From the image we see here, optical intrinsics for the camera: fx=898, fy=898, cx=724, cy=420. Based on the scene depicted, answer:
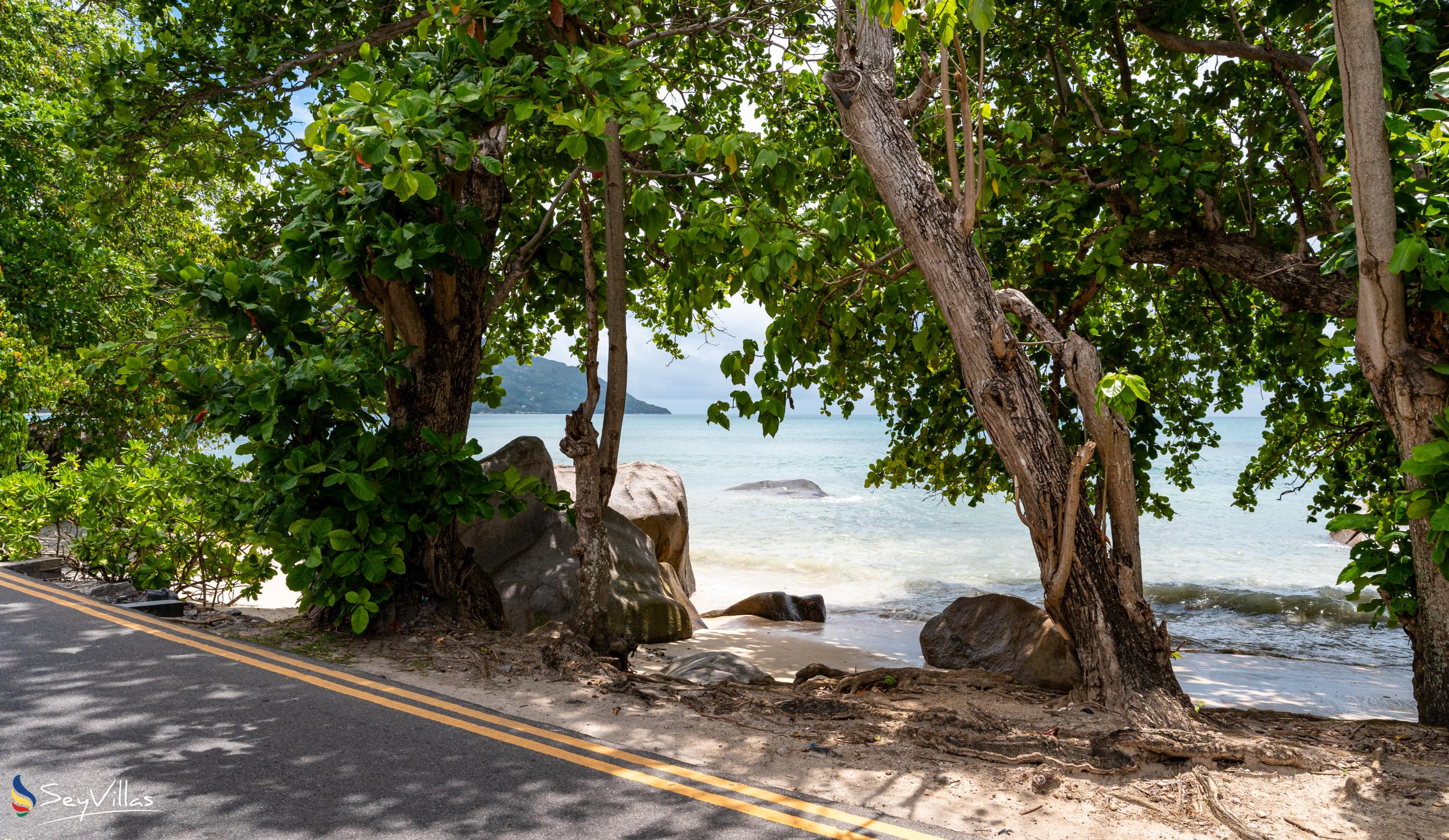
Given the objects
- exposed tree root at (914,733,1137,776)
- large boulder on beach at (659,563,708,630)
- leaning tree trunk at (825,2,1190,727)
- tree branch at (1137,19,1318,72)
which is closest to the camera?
exposed tree root at (914,733,1137,776)

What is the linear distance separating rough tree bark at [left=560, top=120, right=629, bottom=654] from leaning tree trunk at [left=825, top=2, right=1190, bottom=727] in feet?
7.36

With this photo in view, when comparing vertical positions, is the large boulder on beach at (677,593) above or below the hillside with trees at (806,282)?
below

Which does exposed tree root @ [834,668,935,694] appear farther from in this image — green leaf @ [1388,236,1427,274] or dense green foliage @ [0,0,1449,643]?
green leaf @ [1388,236,1427,274]

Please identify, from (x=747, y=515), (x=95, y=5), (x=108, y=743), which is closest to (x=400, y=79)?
(x=108, y=743)

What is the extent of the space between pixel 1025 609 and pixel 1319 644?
28.6 feet

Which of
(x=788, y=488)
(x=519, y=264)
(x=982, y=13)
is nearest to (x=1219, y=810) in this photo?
(x=982, y=13)

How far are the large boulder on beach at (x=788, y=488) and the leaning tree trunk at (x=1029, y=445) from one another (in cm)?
3979

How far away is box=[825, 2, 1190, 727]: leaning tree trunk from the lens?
622 centimetres

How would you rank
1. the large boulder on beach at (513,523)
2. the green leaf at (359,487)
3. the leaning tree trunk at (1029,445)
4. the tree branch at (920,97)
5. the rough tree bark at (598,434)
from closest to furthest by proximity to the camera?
the leaning tree trunk at (1029,445)
the green leaf at (359,487)
the tree branch at (920,97)
the rough tree bark at (598,434)
the large boulder on beach at (513,523)

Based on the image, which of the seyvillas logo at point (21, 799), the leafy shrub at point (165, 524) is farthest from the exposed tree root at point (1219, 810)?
the leafy shrub at point (165, 524)

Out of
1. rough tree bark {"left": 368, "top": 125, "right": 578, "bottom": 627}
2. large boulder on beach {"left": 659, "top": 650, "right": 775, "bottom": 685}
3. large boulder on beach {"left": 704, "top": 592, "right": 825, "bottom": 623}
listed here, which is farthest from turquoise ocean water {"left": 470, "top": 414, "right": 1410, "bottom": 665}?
rough tree bark {"left": 368, "top": 125, "right": 578, "bottom": 627}

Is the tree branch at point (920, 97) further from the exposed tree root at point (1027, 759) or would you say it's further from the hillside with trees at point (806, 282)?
the exposed tree root at point (1027, 759)

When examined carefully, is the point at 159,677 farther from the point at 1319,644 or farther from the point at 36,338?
the point at 1319,644

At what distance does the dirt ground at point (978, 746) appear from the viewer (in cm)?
423
